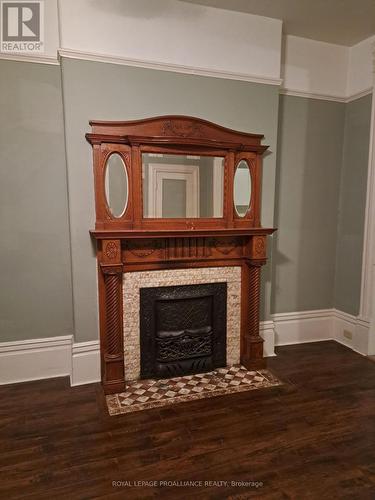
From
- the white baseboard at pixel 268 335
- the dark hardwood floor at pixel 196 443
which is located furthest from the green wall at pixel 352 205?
the dark hardwood floor at pixel 196 443

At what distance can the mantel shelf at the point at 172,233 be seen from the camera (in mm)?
2348

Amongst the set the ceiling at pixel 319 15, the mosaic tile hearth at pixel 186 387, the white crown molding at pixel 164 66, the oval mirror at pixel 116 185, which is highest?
the ceiling at pixel 319 15

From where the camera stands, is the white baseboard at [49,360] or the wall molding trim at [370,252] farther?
the wall molding trim at [370,252]

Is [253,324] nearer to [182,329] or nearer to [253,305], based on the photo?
[253,305]

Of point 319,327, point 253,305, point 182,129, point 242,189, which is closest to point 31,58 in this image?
point 182,129

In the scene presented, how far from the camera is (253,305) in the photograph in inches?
113

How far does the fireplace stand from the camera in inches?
106

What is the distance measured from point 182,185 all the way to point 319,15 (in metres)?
1.88

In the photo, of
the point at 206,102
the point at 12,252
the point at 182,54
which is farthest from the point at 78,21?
the point at 12,252

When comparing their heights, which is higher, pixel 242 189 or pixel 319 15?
pixel 319 15

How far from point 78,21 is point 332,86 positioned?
8.11 ft

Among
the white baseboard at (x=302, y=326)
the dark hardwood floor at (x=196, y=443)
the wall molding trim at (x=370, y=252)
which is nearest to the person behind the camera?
the dark hardwood floor at (x=196, y=443)

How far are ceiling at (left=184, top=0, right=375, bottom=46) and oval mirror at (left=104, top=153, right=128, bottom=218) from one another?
4.62 ft

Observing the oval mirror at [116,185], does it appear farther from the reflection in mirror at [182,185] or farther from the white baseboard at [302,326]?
the white baseboard at [302,326]
